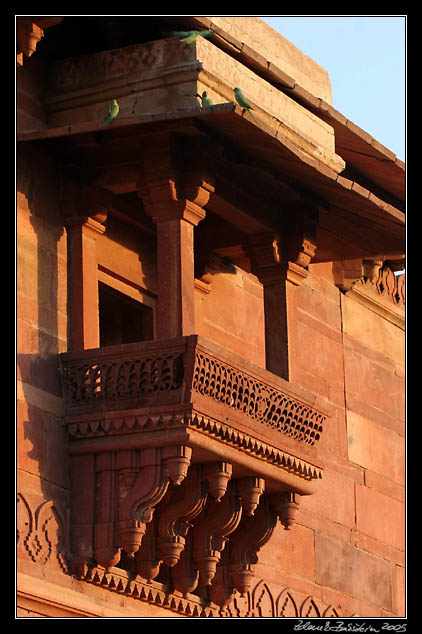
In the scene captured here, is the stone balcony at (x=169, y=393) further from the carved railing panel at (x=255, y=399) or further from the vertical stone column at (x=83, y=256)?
the vertical stone column at (x=83, y=256)

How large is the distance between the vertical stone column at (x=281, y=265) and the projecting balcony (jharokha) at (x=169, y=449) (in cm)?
58

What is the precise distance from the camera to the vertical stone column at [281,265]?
35.3 feet

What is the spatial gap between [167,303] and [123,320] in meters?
1.32

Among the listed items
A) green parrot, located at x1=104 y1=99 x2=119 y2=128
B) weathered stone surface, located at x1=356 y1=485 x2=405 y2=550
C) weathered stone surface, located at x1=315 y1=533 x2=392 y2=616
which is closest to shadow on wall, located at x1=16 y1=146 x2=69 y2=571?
green parrot, located at x1=104 y1=99 x2=119 y2=128

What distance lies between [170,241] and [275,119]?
94cm

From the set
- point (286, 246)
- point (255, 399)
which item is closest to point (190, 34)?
point (286, 246)

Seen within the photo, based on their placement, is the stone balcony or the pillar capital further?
the pillar capital

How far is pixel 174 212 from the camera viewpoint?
990 cm

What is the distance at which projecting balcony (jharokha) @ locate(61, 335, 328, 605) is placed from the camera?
372 inches

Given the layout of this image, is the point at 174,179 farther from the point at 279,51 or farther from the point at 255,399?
the point at 279,51

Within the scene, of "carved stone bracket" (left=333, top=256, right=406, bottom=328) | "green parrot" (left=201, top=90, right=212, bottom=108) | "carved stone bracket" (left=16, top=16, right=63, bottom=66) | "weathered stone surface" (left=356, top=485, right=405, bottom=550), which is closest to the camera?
"carved stone bracket" (left=16, top=16, right=63, bottom=66)

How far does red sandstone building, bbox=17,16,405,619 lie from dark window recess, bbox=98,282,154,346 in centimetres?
1

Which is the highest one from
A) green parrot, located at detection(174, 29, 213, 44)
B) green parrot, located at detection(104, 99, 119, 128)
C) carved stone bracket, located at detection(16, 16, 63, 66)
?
green parrot, located at detection(174, 29, 213, 44)

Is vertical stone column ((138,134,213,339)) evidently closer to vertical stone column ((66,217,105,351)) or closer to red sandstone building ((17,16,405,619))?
red sandstone building ((17,16,405,619))
